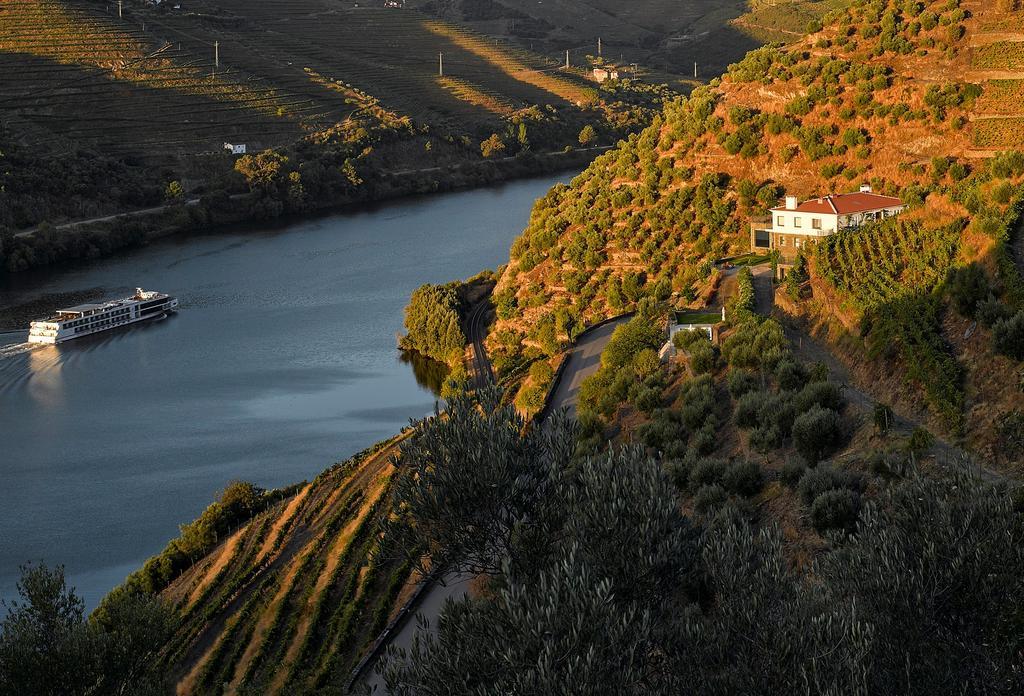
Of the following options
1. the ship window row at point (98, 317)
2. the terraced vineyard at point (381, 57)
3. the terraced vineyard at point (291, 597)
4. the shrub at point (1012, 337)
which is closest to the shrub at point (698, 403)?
the shrub at point (1012, 337)

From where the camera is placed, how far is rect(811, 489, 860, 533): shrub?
522 inches

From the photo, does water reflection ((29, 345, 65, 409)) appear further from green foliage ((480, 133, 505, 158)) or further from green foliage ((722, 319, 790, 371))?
green foliage ((480, 133, 505, 158))

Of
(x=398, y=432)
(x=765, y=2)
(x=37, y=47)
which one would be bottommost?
(x=398, y=432)

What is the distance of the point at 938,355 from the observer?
17141 millimetres

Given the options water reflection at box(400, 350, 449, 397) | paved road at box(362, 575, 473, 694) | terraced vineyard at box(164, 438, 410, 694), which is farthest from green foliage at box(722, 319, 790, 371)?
water reflection at box(400, 350, 449, 397)

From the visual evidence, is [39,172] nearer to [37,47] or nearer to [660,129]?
[37,47]

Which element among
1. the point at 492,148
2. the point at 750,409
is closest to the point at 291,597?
the point at 750,409

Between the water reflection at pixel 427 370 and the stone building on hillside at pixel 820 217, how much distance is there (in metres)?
11.6

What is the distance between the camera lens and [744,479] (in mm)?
A: 15859

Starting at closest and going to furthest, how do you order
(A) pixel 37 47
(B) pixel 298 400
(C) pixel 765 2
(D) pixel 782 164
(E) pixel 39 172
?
(B) pixel 298 400
(D) pixel 782 164
(E) pixel 39 172
(A) pixel 37 47
(C) pixel 765 2

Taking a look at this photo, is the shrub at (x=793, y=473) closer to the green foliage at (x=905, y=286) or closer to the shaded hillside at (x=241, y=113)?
the green foliage at (x=905, y=286)

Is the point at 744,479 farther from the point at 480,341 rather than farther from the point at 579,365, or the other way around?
the point at 480,341

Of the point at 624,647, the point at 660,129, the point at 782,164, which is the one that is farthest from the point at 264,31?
the point at 624,647

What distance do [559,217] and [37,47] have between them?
49.4 metres
